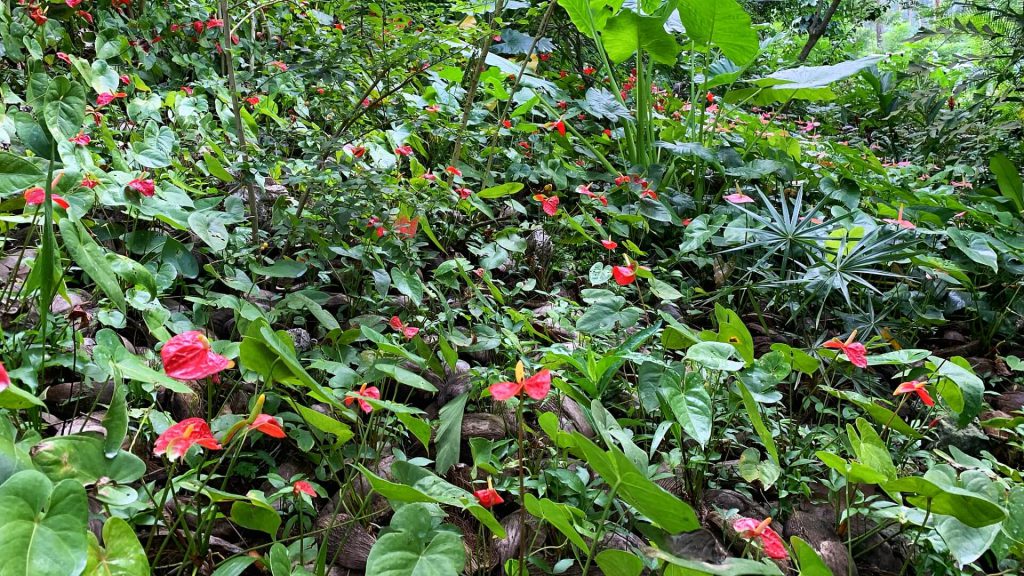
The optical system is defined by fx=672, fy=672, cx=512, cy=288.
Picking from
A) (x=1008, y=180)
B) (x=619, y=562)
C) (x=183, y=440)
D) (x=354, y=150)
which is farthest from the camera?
(x=1008, y=180)

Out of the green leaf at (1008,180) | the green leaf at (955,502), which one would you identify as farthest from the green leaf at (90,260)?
the green leaf at (1008,180)

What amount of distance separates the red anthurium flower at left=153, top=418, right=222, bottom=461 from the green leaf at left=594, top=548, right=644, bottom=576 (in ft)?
1.70

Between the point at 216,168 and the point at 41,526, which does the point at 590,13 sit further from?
the point at 41,526

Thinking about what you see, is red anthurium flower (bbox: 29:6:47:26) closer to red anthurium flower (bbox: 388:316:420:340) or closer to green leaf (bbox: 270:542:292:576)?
red anthurium flower (bbox: 388:316:420:340)

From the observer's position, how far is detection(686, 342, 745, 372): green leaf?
1235 millimetres

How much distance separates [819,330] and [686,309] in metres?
0.45

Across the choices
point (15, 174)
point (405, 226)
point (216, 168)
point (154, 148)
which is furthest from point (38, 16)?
point (15, 174)

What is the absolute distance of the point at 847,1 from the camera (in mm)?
6676

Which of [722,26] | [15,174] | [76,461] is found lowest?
[76,461]

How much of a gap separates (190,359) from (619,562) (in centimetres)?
63

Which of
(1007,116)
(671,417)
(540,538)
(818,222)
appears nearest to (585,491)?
(540,538)

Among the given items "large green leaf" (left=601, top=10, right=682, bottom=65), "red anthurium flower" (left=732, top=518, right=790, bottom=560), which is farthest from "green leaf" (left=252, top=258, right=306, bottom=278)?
"large green leaf" (left=601, top=10, right=682, bottom=65)

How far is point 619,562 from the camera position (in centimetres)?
91

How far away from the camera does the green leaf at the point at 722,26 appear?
2.79 meters
